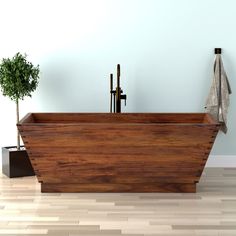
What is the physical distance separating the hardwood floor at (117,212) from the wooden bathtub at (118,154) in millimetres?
97

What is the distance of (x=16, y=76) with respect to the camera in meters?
5.12

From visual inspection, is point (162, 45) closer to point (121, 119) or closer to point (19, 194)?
point (121, 119)

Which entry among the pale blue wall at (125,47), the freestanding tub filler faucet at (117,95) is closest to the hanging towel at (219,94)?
the pale blue wall at (125,47)

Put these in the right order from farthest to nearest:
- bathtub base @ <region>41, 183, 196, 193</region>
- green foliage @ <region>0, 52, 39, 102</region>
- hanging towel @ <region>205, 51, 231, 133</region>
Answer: hanging towel @ <region>205, 51, 231, 133</region> < green foliage @ <region>0, 52, 39, 102</region> < bathtub base @ <region>41, 183, 196, 193</region>

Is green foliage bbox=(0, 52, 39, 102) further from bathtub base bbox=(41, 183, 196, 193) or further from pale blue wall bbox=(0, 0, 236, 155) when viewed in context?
bathtub base bbox=(41, 183, 196, 193)

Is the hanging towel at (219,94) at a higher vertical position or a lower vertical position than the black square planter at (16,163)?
higher

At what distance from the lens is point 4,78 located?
512 centimetres

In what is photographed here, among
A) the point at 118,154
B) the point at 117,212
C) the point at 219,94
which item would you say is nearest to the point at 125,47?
the point at 219,94

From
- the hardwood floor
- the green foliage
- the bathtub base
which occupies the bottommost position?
the hardwood floor

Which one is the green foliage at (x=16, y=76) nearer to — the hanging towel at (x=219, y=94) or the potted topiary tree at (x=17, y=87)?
the potted topiary tree at (x=17, y=87)

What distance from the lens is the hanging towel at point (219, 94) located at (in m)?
5.50

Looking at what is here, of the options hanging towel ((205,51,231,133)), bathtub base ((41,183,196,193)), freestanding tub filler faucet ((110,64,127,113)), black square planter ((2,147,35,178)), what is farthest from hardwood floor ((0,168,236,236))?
freestanding tub filler faucet ((110,64,127,113))

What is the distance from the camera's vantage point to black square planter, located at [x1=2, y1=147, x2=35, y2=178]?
5.31m

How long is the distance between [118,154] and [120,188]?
14.2 inches
